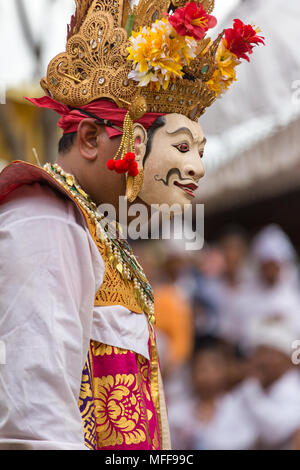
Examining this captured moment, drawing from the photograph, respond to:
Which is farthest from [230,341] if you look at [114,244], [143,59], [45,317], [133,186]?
[45,317]

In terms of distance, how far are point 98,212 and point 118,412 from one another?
27.6 inches

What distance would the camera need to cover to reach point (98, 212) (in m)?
2.66

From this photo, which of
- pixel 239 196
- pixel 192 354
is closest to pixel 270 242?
pixel 192 354

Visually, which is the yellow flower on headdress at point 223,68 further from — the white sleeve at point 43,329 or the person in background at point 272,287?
the person in background at point 272,287

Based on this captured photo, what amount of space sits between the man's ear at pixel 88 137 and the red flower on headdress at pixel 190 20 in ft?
1.45

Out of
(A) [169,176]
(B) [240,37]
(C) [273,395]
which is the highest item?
(B) [240,37]

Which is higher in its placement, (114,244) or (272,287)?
(114,244)

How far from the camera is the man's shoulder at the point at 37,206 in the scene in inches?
91.1

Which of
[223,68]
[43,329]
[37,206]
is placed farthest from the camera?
[223,68]

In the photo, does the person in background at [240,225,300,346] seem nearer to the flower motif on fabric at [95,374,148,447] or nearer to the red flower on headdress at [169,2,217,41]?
the flower motif on fabric at [95,374,148,447]

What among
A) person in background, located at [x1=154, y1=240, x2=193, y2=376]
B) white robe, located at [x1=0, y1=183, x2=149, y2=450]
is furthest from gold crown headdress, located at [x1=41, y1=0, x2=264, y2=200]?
person in background, located at [x1=154, y1=240, x2=193, y2=376]

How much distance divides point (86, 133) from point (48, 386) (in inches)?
39.6

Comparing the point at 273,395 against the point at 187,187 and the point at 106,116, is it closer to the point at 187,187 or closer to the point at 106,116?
the point at 187,187

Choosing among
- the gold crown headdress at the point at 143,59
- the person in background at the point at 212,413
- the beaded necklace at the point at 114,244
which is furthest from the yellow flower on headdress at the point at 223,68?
the person in background at the point at 212,413
